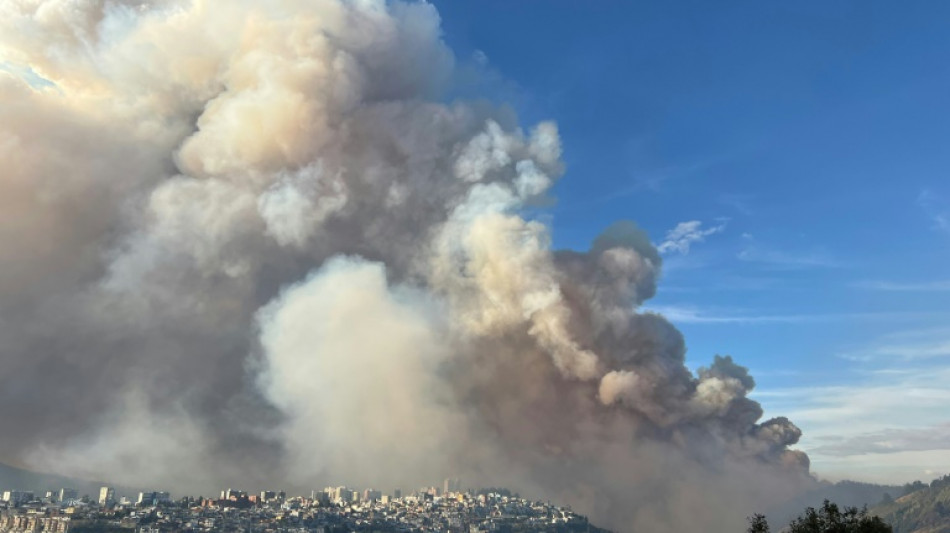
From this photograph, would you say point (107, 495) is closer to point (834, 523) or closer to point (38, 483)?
point (38, 483)

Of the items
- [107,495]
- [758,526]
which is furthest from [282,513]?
[758,526]

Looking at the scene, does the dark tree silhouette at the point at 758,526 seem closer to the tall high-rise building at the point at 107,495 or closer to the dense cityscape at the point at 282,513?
the dense cityscape at the point at 282,513

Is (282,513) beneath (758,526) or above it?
above

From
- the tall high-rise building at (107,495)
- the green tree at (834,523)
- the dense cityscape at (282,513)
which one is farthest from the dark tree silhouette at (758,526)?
the tall high-rise building at (107,495)

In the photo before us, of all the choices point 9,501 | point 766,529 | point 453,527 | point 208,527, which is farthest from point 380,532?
point 766,529

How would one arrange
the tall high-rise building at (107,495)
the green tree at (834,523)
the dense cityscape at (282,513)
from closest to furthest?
the green tree at (834,523) < the dense cityscape at (282,513) < the tall high-rise building at (107,495)

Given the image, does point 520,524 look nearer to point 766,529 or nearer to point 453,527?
point 453,527

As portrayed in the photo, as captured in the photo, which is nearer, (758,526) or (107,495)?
(758,526)

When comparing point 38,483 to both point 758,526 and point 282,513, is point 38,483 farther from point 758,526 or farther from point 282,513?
point 758,526
